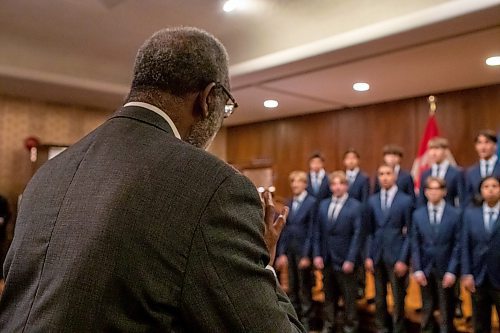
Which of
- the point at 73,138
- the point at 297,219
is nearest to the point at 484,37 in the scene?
the point at 297,219

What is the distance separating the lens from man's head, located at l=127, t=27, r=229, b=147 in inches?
32.4

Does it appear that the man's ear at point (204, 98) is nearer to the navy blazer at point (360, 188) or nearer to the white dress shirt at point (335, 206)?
the white dress shirt at point (335, 206)

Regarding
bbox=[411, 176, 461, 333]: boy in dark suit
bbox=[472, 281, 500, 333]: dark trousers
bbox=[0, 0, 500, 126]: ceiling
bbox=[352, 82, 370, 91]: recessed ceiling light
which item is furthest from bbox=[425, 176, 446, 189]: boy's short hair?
bbox=[352, 82, 370, 91]: recessed ceiling light

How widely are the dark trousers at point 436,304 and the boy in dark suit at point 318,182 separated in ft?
4.61

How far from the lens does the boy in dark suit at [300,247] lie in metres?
4.76

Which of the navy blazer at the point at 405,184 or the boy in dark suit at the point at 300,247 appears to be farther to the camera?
the boy in dark suit at the point at 300,247

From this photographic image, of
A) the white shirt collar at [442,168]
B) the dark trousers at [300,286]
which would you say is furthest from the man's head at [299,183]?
the white shirt collar at [442,168]

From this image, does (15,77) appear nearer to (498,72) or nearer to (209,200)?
(498,72)

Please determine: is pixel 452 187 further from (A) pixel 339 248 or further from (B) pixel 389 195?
(A) pixel 339 248

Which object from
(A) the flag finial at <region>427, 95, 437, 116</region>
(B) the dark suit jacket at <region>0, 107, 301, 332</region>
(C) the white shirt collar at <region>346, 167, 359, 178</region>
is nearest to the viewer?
(B) the dark suit jacket at <region>0, 107, 301, 332</region>

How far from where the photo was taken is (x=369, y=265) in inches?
169

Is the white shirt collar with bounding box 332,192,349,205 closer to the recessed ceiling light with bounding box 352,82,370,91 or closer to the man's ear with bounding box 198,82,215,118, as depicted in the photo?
the recessed ceiling light with bounding box 352,82,370,91

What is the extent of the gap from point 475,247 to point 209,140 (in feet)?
10.8

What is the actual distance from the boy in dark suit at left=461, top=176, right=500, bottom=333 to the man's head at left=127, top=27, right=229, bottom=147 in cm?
328
